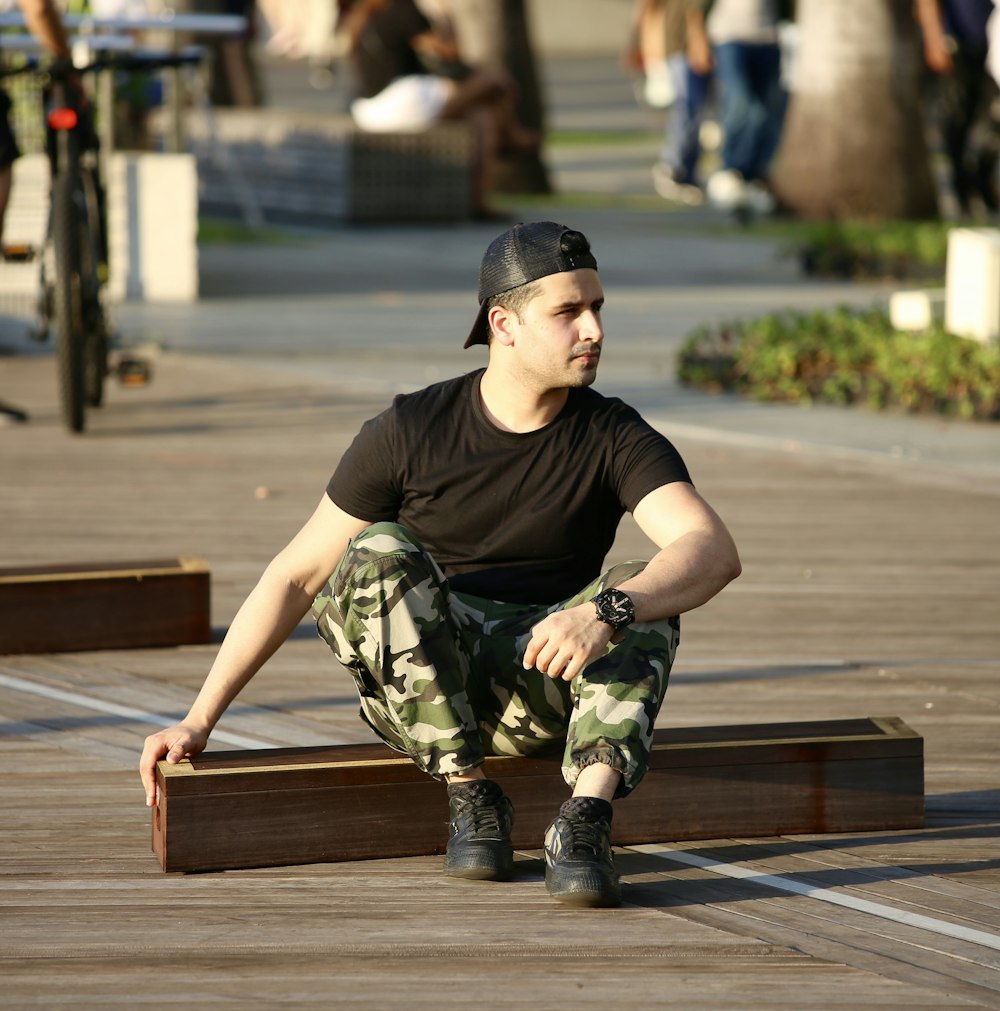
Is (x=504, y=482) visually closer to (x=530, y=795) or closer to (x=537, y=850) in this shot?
(x=530, y=795)

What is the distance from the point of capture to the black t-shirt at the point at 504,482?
4.30 m

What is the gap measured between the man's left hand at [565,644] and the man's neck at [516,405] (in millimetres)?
543

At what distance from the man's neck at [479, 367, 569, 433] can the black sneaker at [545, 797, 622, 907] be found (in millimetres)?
795

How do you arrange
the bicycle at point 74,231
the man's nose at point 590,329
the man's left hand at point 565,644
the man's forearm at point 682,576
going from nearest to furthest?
the man's left hand at point 565,644
the man's forearm at point 682,576
the man's nose at point 590,329
the bicycle at point 74,231

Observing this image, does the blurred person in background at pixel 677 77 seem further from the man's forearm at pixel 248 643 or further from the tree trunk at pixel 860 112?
the man's forearm at pixel 248 643

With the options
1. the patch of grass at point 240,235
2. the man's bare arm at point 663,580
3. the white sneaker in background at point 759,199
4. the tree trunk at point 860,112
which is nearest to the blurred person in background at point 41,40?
the man's bare arm at point 663,580

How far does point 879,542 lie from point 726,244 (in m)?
9.74

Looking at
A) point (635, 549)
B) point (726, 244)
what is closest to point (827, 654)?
point (635, 549)

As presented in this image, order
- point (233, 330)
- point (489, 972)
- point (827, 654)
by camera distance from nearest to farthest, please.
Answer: point (489, 972) < point (827, 654) < point (233, 330)

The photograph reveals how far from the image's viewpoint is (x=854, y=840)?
447cm

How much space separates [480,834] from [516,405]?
868 mm

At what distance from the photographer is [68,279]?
28.8 ft

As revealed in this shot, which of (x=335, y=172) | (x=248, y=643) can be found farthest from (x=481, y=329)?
(x=335, y=172)

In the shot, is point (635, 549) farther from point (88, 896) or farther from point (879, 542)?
point (88, 896)
